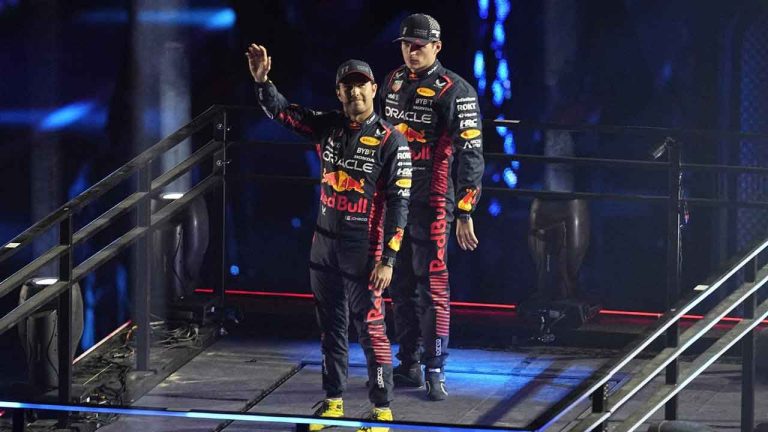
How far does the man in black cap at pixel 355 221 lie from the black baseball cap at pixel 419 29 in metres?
0.53

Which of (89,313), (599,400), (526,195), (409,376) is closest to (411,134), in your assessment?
(409,376)

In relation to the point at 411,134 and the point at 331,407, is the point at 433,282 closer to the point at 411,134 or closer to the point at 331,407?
the point at 411,134

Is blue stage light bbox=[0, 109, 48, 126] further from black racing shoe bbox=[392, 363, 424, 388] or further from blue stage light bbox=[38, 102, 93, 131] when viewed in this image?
black racing shoe bbox=[392, 363, 424, 388]

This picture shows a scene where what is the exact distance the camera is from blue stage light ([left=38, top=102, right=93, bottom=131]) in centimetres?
1114

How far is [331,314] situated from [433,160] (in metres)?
1.01

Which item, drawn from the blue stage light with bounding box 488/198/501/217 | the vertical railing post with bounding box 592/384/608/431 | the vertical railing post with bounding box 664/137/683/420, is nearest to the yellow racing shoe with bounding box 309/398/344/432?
the vertical railing post with bounding box 664/137/683/420

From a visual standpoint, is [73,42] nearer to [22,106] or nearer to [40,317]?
[22,106]

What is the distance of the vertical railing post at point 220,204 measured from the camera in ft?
33.4

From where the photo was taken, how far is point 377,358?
27.2 ft

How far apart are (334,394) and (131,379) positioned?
1.30 metres

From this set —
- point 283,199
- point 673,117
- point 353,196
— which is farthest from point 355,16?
point 353,196

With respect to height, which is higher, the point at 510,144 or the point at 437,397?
the point at 510,144

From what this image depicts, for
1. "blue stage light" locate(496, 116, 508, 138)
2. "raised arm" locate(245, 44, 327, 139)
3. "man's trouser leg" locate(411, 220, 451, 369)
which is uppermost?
"raised arm" locate(245, 44, 327, 139)

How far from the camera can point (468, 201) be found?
875 cm
